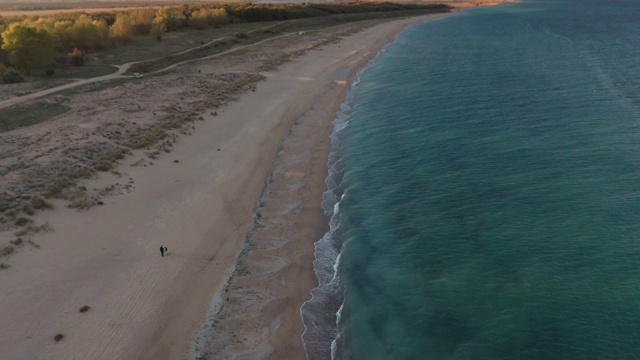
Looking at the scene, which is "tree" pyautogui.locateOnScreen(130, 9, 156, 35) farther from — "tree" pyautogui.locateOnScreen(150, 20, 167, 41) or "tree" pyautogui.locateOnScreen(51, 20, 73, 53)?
"tree" pyautogui.locateOnScreen(51, 20, 73, 53)

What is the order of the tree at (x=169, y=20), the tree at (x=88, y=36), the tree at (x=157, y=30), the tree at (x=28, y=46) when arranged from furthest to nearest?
the tree at (x=169, y=20) < the tree at (x=157, y=30) < the tree at (x=88, y=36) < the tree at (x=28, y=46)

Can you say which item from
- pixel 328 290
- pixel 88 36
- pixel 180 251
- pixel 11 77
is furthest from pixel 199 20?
pixel 328 290

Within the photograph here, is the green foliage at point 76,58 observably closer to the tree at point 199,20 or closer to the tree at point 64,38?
the tree at point 64,38

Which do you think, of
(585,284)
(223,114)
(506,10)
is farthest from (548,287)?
(506,10)

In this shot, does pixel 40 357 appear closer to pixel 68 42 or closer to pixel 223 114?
pixel 223 114

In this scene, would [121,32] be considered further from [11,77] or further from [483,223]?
[483,223]

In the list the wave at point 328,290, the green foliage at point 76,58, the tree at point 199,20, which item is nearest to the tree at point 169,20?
the tree at point 199,20
